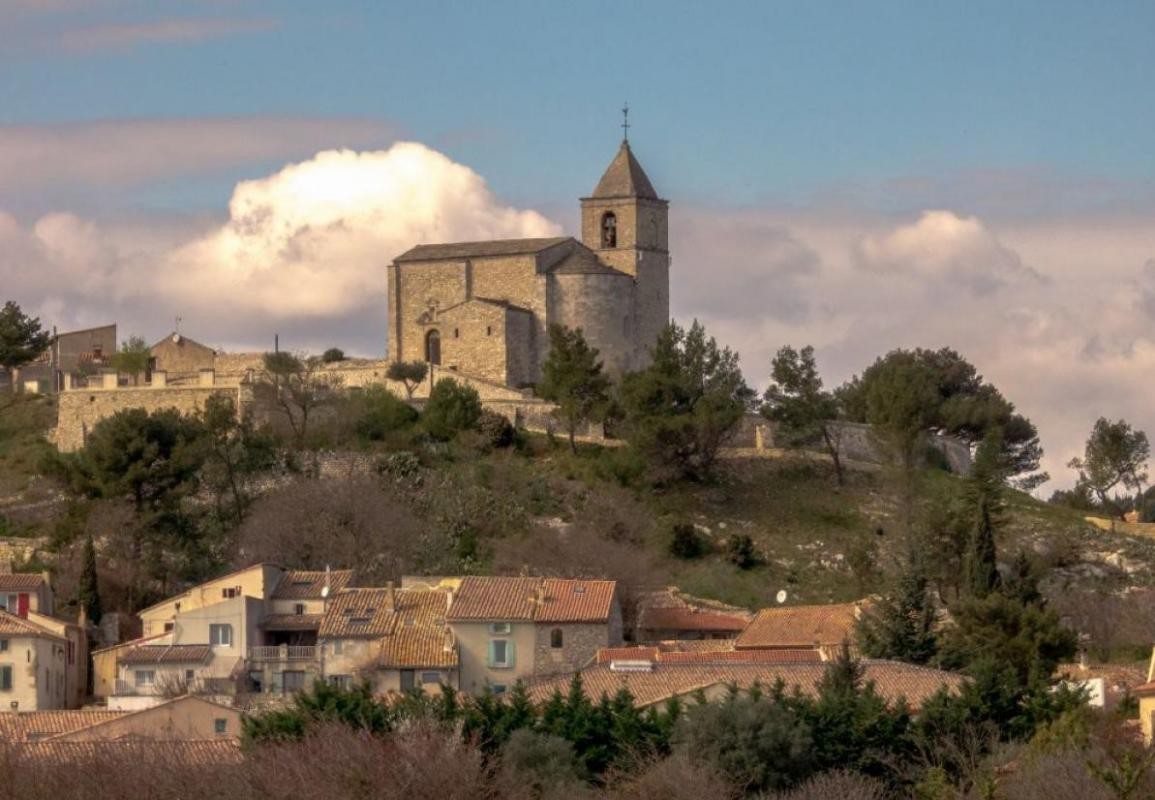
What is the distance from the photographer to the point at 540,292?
84438mm

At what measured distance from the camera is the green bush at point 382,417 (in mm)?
78375

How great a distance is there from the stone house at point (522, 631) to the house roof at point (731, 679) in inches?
138

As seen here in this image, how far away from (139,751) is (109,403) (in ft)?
118

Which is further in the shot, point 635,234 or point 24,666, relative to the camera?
A: point 635,234

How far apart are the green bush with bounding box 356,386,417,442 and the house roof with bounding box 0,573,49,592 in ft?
49.9

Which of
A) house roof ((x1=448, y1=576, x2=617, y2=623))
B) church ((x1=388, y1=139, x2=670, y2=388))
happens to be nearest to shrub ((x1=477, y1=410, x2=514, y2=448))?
church ((x1=388, y1=139, x2=670, y2=388))

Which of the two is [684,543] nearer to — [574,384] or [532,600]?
[574,384]

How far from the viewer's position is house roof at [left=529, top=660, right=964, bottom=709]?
51.3 m

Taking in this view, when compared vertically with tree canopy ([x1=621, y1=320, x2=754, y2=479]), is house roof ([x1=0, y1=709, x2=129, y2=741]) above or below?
below

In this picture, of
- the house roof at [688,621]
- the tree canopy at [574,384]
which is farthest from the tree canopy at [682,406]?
the house roof at [688,621]

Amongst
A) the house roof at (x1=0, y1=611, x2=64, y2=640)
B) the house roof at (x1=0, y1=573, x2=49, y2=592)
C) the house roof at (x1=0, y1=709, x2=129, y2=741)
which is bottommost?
the house roof at (x1=0, y1=709, x2=129, y2=741)

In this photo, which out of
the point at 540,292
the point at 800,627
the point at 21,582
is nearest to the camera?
the point at 800,627

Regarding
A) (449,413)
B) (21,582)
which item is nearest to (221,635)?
(21,582)

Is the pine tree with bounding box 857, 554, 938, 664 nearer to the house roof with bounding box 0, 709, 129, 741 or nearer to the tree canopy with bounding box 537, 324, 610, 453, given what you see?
the house roof with bounding box 0, 709, 129, 741
